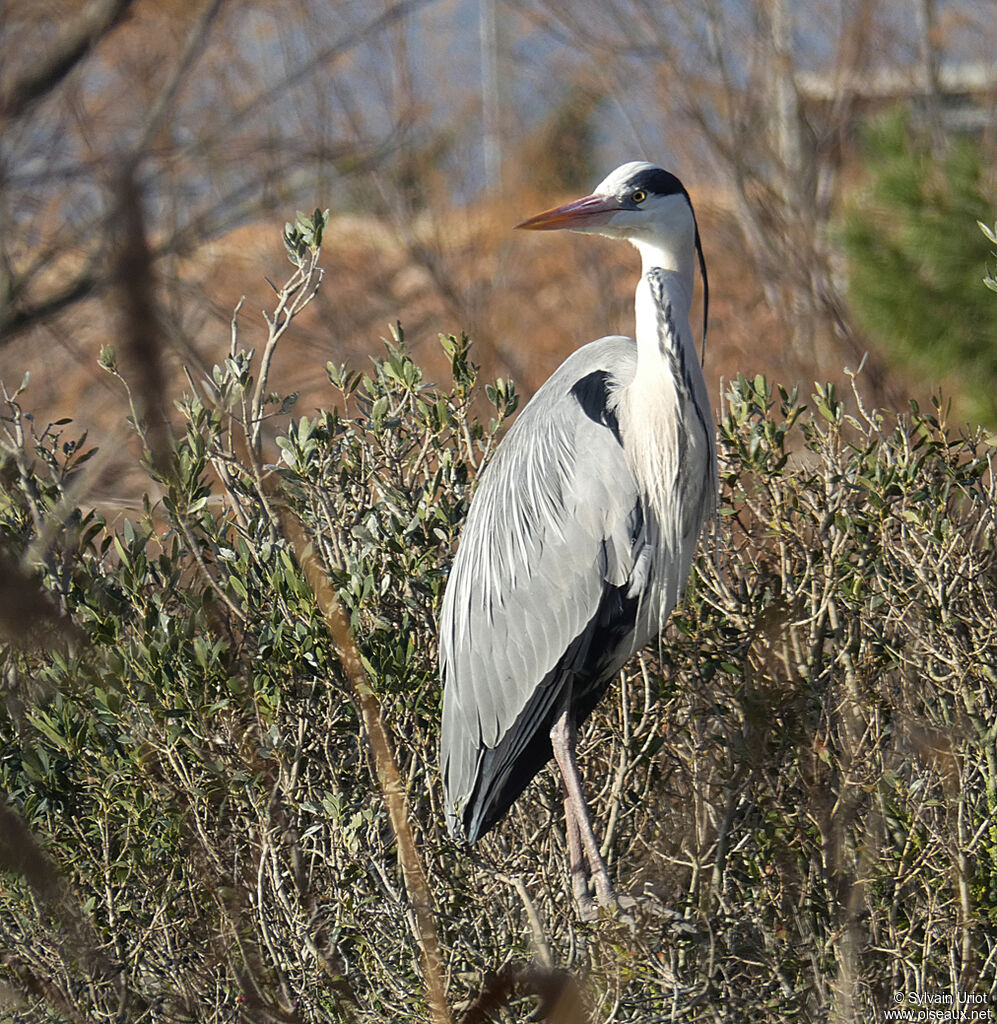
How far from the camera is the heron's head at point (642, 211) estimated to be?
249 cm

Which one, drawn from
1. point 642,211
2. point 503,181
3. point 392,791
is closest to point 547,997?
point 392,791

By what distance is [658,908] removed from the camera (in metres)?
2.09

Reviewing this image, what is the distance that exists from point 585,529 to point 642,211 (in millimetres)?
675

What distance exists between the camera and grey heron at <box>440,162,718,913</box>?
2.38m

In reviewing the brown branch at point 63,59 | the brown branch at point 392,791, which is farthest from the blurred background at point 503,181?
the brown branch at point 392,791

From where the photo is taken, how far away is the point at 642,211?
8.16 feet

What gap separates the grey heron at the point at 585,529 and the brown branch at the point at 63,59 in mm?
1562

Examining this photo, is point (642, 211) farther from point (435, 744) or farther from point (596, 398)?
point (435, 744)

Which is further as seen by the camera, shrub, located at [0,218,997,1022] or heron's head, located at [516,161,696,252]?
heron's head, located at [516,161,696,252]

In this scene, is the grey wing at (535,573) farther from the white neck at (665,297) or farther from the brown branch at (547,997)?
the brown branch at (547,997)

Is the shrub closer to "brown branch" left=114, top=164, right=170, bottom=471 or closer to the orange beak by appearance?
the orange beak

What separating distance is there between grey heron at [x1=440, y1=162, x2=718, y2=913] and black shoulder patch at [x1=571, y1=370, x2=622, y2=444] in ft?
0.08

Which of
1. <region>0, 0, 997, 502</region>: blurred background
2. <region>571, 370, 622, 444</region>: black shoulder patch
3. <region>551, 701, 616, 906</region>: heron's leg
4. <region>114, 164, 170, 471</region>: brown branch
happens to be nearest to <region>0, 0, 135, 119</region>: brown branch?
<region>0, 0, 997, 502</region>: blurred background

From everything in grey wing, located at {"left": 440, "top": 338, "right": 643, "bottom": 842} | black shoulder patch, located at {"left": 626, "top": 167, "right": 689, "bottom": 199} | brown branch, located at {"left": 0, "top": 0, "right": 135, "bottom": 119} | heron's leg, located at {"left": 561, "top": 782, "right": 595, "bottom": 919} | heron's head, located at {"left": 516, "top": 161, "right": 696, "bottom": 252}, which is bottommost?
heron's leg, located at {"left": 561, "top": 782, "right": 595, "bottom": 919}
